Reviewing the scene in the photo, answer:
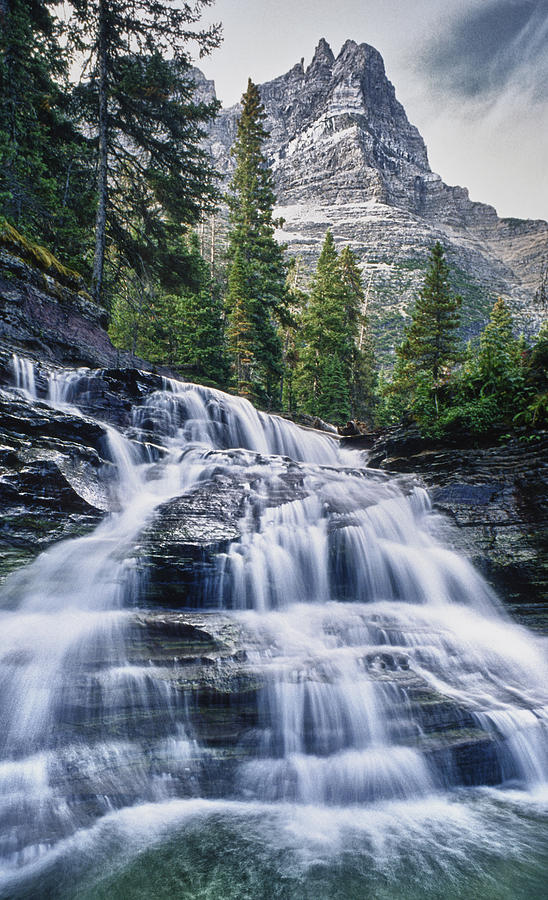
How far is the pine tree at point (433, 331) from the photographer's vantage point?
21.6 m

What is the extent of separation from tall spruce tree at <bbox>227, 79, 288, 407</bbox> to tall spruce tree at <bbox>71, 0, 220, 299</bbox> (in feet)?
18.9

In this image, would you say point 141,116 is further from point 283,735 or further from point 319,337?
point 283,735

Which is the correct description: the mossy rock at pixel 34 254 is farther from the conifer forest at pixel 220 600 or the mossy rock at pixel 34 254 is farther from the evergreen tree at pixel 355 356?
the evergreen tree at pixel 355 356

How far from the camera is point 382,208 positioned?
153875 millimetres

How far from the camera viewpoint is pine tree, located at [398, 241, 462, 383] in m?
21.6

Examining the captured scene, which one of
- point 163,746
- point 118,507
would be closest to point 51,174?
point 118,507

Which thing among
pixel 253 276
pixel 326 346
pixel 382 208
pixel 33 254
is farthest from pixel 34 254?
pixel 382 208

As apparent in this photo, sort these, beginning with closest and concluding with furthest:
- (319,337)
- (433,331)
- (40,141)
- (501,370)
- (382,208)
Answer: (501,370)
(40,141)
(433,331)
(319,337)
(382,208)

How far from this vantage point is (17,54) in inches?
491

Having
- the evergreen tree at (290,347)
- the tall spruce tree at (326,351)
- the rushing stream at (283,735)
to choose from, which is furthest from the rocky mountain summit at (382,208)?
the rushing stream at (283,735)

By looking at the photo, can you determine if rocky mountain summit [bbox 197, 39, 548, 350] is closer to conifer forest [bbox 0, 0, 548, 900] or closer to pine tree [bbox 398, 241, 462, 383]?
pine tree [bbox 398, 241, 462, 383]

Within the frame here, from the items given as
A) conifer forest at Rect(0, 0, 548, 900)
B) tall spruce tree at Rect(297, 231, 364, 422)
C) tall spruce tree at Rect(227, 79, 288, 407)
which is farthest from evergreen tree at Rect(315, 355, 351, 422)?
conifer forest at Rect(0, 0, 548, 900)

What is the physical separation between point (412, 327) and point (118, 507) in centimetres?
1935

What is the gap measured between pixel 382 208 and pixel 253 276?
Answer: 15821 centimetres
